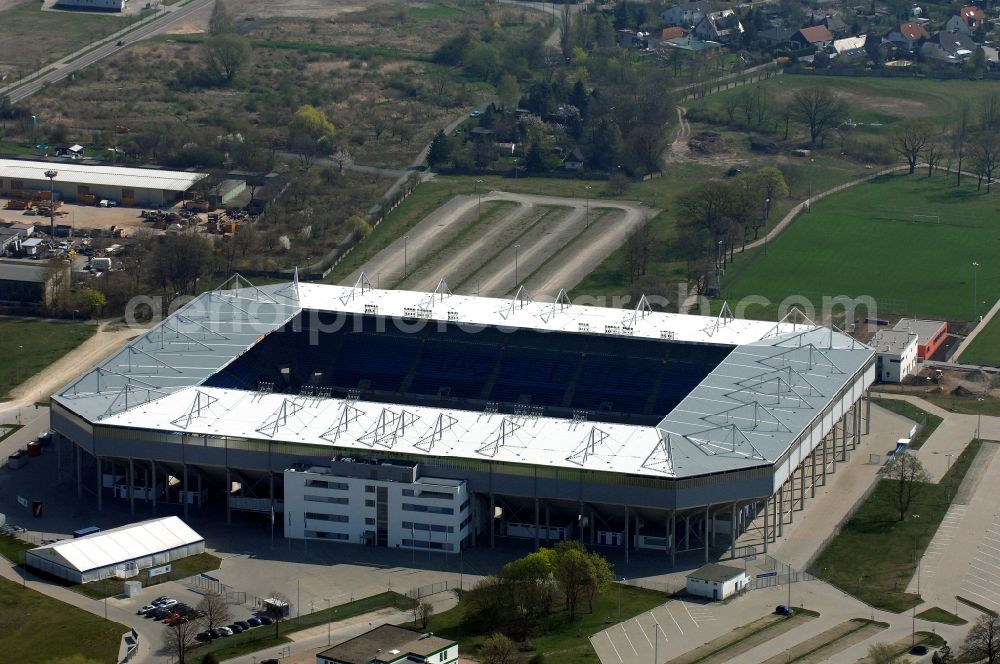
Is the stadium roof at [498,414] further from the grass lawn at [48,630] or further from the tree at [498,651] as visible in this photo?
the tree at [498,651]

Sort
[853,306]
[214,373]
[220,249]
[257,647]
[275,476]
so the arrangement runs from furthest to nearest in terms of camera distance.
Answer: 1. [220,249]
2. [853,306]
3. [214,373]
4. [275,476]
5. [257,647]

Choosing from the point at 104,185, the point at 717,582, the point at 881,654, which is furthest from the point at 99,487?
the point at 104,185

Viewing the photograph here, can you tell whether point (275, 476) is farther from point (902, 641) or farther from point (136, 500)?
point (902, 641)

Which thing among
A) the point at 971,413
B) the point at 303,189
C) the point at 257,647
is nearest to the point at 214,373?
the point at 257,647

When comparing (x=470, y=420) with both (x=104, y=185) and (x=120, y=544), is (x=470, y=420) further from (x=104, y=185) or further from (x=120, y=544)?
(x=104, y=185)

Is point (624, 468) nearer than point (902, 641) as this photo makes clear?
No

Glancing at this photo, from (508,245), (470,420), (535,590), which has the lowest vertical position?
(535,590)

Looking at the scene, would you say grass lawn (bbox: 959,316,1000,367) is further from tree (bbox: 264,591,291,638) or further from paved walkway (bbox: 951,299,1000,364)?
tree (bbox: 264,591,291,638)
